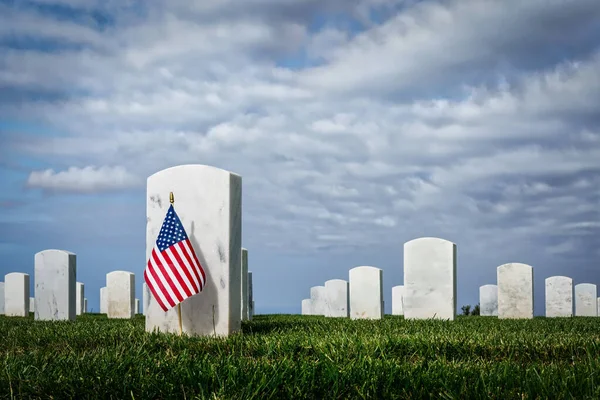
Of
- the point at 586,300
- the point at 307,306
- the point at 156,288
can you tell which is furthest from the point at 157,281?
the point at 586,300

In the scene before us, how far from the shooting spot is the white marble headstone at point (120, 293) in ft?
60.8

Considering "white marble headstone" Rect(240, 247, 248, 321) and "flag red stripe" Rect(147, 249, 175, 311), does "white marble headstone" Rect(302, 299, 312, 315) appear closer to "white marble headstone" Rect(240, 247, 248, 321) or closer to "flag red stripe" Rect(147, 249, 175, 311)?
"white marble headstone" Rect(240, 247, 248, 321)

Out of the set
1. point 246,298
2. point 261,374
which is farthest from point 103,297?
point 261,374

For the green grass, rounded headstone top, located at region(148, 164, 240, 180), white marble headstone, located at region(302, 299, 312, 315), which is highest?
rounded headstone top, located at region(148, 164, 240, 180)

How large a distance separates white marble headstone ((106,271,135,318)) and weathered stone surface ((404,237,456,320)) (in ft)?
27.9

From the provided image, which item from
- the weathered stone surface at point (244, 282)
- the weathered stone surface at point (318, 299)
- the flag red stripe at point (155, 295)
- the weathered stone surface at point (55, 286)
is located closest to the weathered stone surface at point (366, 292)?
the weathered stone surface at point (244, 282)

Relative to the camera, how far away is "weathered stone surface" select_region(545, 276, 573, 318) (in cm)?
2169

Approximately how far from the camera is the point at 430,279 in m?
13.9

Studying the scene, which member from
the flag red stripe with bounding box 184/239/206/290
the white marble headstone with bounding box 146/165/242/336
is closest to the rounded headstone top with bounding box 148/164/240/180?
the white marble headstone with bounding box 146/165/242/336

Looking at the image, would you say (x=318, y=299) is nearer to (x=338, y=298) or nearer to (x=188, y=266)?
(x=338, y=298)

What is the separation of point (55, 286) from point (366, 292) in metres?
7.94

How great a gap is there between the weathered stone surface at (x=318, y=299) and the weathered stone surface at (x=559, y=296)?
7566 mm

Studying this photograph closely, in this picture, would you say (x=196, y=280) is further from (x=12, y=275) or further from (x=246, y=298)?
(x=12, y=275)

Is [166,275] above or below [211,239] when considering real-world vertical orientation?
below
